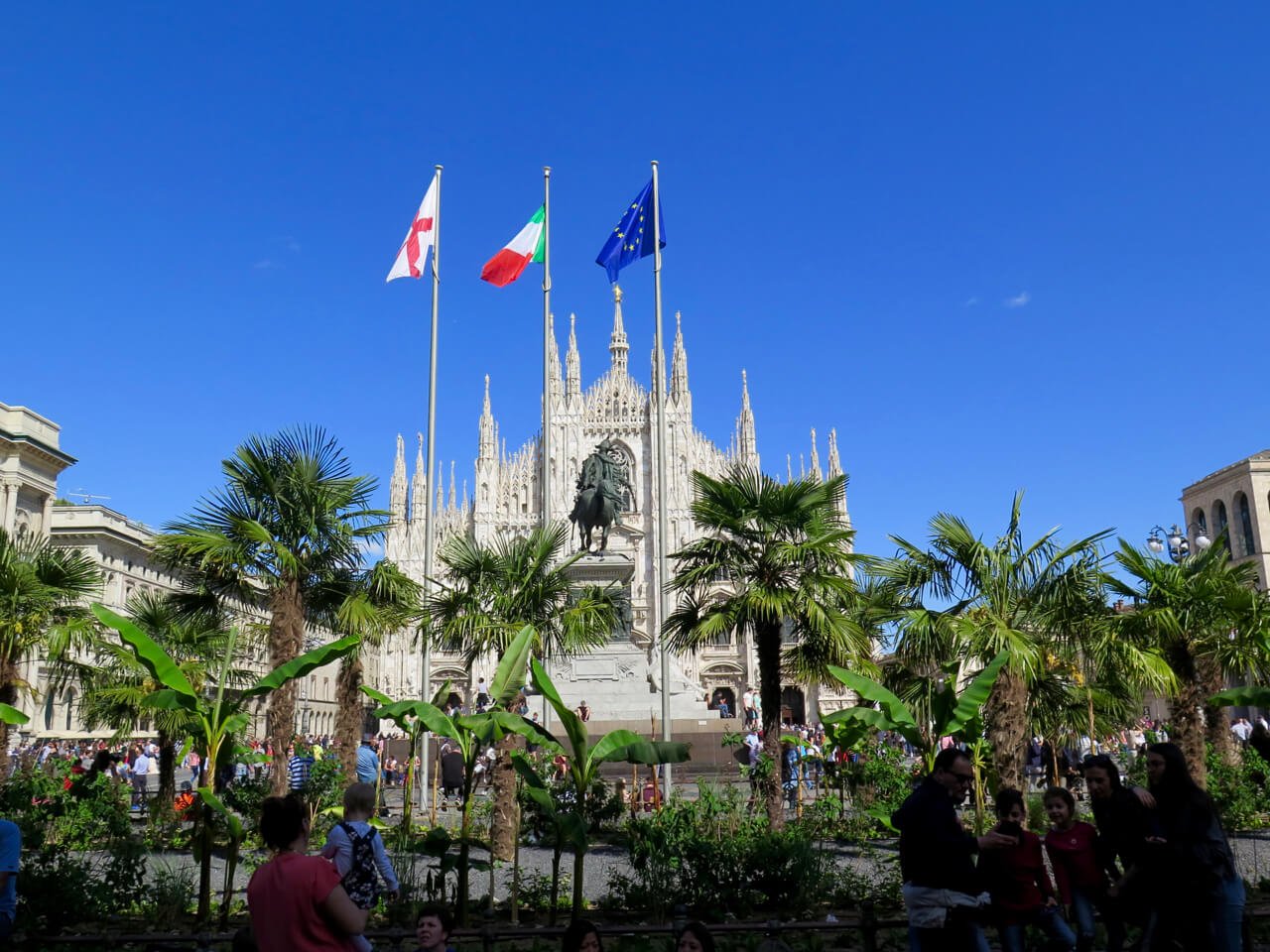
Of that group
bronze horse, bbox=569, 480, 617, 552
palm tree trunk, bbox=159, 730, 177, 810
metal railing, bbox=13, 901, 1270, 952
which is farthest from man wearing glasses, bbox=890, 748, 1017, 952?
bronze horse, bbox=569, 480, 617, 552

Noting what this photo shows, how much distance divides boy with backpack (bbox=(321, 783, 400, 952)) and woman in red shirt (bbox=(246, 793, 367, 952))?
223cm

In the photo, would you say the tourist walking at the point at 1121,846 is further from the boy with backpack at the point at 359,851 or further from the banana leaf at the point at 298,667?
the banana leaf at the point at 298,667

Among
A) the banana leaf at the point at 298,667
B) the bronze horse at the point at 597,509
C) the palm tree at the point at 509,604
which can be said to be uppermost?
the bronze horse at the point at 597,509

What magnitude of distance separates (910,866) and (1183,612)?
34.2 feet

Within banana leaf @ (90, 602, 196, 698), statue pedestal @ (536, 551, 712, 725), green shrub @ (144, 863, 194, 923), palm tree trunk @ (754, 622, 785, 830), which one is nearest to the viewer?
green shrub @ (144, 863, 194, 923)

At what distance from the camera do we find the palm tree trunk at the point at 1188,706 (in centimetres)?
1338

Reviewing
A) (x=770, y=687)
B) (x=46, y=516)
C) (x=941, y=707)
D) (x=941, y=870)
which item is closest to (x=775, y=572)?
(x=770, y=687)

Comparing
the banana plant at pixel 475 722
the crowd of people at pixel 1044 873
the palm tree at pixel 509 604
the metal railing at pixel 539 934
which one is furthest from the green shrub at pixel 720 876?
the palm tree at pixel 509 604

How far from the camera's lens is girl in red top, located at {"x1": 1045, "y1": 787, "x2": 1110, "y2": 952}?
241 inches

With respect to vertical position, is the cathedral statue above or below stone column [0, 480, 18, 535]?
below

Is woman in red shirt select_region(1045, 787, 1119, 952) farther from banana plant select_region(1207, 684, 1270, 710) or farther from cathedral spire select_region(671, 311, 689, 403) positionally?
cathedral spire select_region(671, 311, 689, 403)

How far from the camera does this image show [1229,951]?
515cm

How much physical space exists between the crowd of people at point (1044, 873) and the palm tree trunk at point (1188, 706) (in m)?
8.77

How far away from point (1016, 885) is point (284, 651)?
34.8 feet
